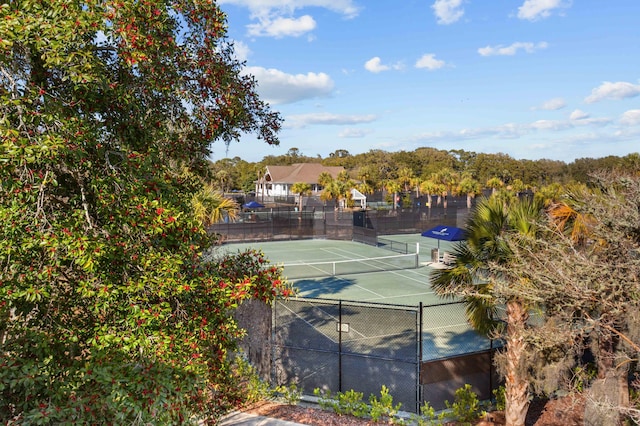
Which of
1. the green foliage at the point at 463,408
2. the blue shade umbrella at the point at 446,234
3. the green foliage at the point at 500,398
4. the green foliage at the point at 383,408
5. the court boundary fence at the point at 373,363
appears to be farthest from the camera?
the blue shade umbrella at the point at 446,234

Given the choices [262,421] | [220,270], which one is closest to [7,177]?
[220,270]

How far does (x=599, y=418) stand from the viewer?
9203mm

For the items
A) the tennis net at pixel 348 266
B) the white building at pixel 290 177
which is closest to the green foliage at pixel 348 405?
the tennis net at pixel 348 266

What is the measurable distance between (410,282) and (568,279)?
727 inches

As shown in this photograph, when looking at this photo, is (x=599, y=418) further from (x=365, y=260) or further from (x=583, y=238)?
(x=365, y=260)

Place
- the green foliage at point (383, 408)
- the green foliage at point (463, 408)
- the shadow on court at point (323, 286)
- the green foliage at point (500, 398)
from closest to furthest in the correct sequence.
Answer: the green foliage at point (383, 408)
the green foliage at point (463, 408)
the green foliage at point (500, 398)
the shadow on court at point (323, 286)

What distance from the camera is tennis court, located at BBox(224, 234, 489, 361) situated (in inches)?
646

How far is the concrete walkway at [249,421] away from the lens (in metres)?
9.48

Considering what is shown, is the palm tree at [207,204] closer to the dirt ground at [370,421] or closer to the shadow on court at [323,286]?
the shadow on court at [323,286]

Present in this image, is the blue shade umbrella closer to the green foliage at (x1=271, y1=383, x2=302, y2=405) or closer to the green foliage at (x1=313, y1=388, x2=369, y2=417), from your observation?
the green foliage at (x1=271, y1=383, x2=302, y2=405)

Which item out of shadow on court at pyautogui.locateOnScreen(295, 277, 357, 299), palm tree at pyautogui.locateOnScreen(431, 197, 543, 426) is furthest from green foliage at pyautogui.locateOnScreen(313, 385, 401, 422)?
shadow on court at pyautogui.locateOnScreen(295, 277, 357, 299)

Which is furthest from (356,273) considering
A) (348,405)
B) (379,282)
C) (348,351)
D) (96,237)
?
(96,237)

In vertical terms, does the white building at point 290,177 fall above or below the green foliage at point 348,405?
above

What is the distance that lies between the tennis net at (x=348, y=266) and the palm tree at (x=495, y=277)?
52.5 ft
